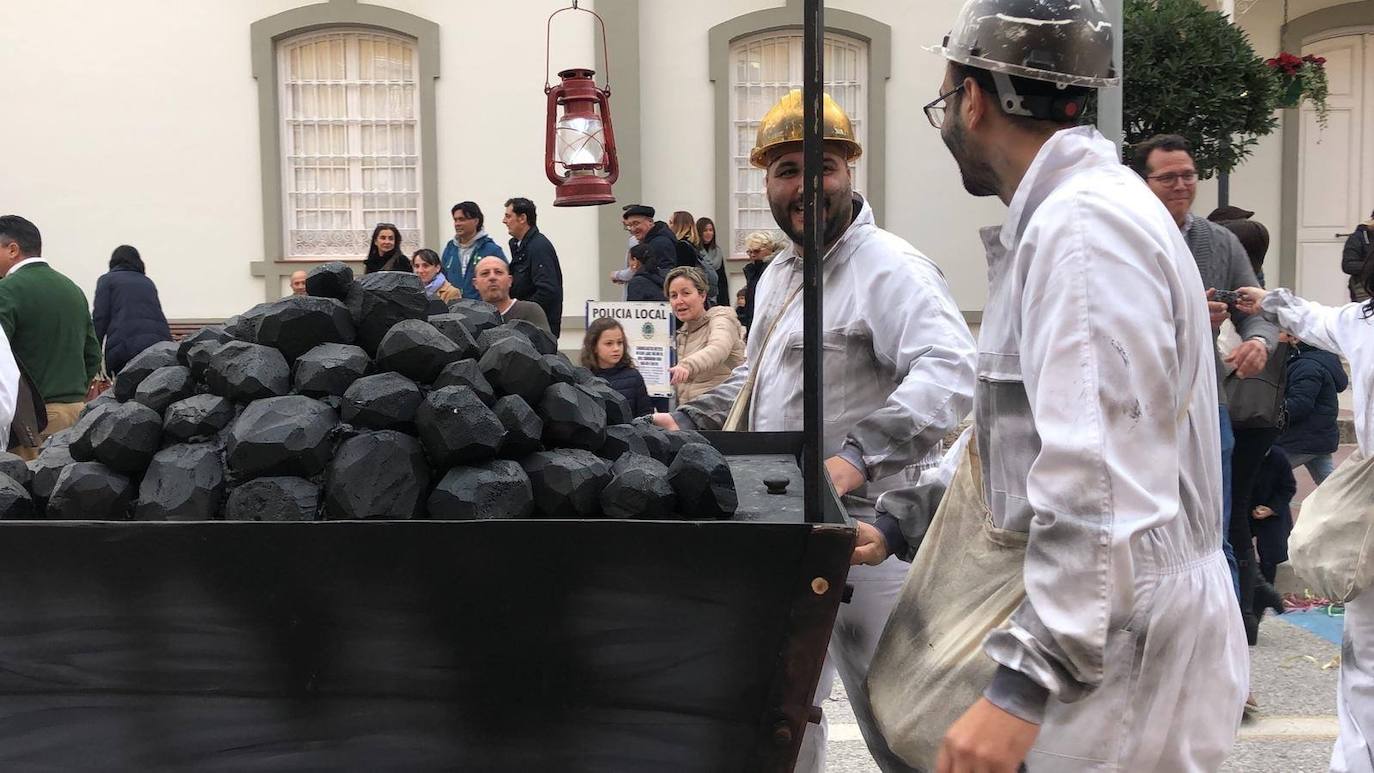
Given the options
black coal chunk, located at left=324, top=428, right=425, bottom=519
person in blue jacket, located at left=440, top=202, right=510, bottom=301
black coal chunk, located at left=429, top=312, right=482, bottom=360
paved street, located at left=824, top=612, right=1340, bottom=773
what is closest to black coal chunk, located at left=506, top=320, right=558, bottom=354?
black coal chunk, located at left=429, top=312, right=482, bottom=360

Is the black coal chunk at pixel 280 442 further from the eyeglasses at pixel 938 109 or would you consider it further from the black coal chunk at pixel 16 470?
the eyeglasses at pixel 938 109

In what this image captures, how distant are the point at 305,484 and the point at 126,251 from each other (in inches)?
329

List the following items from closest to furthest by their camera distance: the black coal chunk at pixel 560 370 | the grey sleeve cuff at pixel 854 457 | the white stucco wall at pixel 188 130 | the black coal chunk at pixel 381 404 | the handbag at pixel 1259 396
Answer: the black coal chunk at pixel 381 404 < the black coal chunk at pixel 560 370 < the grey sleeve cuff at pixel 854 457 < the handbag at pixel 1259 396 < the white stucco wall at pixel 188 130

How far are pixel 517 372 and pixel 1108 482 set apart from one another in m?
0.92

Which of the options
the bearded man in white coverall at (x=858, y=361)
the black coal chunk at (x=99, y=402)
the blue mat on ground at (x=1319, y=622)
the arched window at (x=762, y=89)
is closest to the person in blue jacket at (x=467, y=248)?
the arched window at (x=762, y=89)

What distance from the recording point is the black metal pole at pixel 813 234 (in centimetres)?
172

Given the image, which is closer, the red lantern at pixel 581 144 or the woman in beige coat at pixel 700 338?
the red lantern at pixel 581 144

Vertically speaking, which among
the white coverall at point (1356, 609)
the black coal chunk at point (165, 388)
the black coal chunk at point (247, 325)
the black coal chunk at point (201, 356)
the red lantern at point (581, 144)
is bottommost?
the white coverall at point (1356, 609)

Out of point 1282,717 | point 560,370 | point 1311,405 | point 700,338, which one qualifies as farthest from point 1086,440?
point 700,338

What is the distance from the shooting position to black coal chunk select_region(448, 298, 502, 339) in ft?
7.59

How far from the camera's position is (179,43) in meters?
12.1

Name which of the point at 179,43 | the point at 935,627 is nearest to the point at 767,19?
the point at 179,43

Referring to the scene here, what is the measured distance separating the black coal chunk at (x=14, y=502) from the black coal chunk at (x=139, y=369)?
36cm

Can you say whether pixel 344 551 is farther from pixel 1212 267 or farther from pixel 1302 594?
pixel 1302 594
